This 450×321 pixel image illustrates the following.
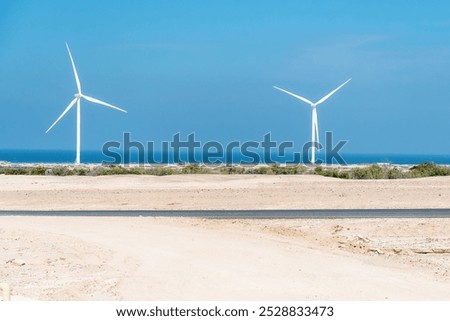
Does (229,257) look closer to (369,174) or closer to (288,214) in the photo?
(288,214)

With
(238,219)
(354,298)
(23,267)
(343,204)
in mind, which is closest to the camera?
(354,298)

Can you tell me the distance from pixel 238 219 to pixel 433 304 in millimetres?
17349

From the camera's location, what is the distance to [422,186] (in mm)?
46281

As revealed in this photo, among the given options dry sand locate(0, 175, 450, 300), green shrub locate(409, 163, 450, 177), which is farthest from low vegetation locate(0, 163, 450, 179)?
dry sand locate(0, 175, 450, 300)

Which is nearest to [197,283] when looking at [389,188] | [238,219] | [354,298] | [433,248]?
[354,298]

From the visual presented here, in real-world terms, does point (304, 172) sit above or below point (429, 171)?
below

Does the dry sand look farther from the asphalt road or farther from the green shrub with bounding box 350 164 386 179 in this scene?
the green shrub with bounding box 350 164 386 179

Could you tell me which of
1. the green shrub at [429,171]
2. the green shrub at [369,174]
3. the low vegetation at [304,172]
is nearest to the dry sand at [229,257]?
the green shrub at [369,174]

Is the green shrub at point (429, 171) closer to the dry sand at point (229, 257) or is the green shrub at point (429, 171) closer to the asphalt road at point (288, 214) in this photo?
the dry sand at point (229, 257)

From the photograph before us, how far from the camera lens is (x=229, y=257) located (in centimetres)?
2088

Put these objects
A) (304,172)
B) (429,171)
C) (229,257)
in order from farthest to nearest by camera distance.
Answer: (304,172)
(429,171)
(229,257)

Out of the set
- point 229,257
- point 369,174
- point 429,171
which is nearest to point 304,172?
point 369,174

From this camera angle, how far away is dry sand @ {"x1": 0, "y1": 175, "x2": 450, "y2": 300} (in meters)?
17.0

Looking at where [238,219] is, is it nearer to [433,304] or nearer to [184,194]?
[184,194]
